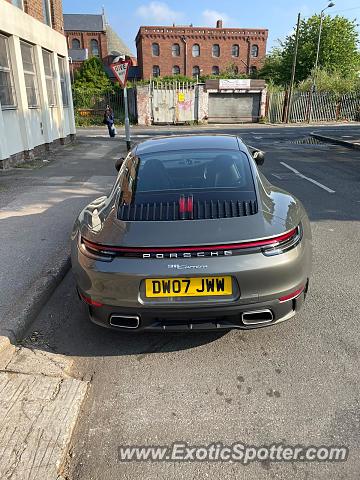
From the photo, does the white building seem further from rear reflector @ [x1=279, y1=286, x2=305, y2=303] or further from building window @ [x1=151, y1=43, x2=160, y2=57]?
building window @ [x1=151, y1=43, x2=160, y2=57]

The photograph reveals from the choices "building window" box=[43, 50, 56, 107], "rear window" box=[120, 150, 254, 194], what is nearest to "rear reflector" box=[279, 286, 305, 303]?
"rear window" box=[120, 150, 254, 194]

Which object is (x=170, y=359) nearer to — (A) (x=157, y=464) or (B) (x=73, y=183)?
(A) (x=157, y=464)

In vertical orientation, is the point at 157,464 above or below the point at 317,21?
below

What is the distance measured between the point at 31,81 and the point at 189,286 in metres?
12.0

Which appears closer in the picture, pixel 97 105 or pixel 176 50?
pixel 97 105

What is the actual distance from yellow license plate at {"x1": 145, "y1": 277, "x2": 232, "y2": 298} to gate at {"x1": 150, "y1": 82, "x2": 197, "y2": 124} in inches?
1177

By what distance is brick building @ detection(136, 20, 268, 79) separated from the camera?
55.9 meters

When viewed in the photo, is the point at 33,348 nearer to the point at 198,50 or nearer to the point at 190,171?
→ the point at 190,171

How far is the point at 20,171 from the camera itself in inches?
390

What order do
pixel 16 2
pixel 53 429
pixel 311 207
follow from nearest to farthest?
pixel 53 429, pixel 311 207, pixel 16 2

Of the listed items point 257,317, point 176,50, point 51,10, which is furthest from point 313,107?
point 257,317

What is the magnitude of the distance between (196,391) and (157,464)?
59 cm

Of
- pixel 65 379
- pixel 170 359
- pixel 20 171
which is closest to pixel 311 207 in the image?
pixel 170 359

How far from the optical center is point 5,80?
400 inches
